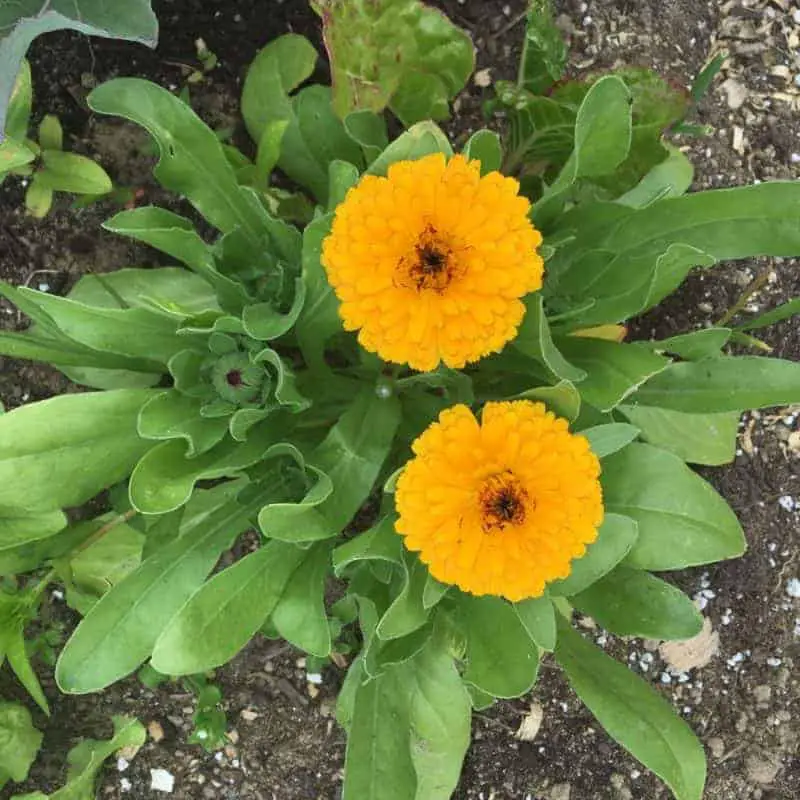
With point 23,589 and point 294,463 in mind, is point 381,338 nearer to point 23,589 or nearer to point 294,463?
point 294,463

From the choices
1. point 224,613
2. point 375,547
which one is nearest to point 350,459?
point 375,547

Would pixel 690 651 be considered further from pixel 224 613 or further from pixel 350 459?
pixel 224 613

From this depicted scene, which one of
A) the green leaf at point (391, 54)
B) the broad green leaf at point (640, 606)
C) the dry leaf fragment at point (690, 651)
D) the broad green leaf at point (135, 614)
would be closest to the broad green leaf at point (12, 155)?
the green leaf at point (391, 54)

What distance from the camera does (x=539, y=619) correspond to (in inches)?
49.5

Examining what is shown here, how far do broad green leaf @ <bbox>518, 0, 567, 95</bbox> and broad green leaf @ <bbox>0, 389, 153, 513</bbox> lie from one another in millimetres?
792

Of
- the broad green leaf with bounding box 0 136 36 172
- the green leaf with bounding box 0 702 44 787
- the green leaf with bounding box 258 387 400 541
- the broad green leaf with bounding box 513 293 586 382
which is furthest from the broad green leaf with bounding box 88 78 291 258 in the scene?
the green leaf with bounding box 0 702 44 787

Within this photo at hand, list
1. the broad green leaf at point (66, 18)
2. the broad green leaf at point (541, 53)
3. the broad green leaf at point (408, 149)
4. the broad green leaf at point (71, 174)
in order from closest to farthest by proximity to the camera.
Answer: the broad green leaf at point (66, 18), the broad green leaf at point (408, 149), the broad green leaf at point (541, 53), the broad green leaf at point (71, 174)

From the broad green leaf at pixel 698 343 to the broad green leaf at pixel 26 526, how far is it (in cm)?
88

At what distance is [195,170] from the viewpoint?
4.61 feet

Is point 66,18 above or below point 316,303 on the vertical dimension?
above

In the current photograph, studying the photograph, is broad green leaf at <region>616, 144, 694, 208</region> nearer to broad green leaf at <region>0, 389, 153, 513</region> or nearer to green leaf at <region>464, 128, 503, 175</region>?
green leaf at <region>464, 128, 503, 175</region>

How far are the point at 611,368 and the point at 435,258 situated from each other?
0.37m

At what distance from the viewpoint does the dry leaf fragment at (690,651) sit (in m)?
1.85

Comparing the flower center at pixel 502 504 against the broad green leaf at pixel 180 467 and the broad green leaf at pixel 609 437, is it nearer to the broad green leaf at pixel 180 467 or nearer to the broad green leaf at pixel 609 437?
the broad green leaf at pixel 609 437
